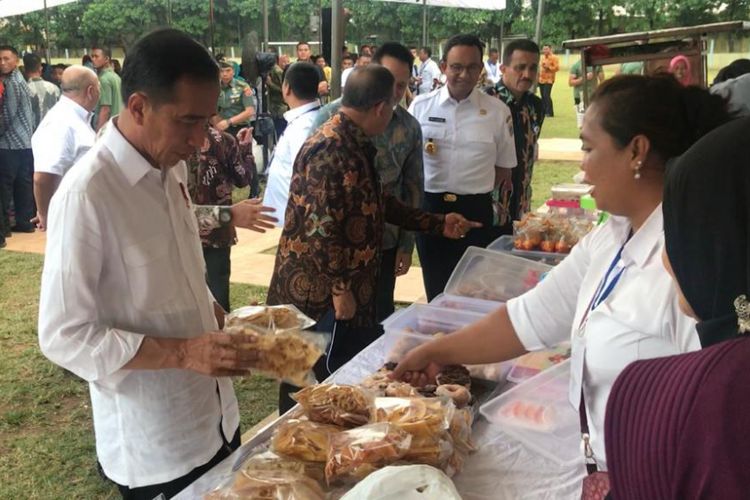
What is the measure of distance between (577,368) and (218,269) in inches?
110

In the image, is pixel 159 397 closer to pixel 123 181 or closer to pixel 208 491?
pixel 208 491

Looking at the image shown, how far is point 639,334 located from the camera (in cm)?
136

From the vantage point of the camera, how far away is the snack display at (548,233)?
3.20m

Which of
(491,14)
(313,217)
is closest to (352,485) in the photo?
(313,217)

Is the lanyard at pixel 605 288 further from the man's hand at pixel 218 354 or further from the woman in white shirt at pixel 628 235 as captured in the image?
the man's hand at pixel 218 354

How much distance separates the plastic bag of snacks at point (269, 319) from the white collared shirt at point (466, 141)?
7.57 feet

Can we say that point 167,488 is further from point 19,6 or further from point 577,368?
point 19,6

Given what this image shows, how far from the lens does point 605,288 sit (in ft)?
4.91

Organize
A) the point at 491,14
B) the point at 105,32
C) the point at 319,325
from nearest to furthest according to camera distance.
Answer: the point at 319,325
the point at 105,32
the point at 491,14

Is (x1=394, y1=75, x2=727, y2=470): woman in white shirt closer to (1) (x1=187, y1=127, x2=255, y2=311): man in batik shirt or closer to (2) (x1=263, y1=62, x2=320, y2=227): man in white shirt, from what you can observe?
(1) (x1=187, y1=127, x2=255, y2=311): man in batik shirt

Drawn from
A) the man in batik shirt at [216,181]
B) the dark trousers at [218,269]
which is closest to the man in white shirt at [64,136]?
the man in batik shirt at [216,181]

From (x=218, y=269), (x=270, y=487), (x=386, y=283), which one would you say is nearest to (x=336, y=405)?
(x=270, y=487)

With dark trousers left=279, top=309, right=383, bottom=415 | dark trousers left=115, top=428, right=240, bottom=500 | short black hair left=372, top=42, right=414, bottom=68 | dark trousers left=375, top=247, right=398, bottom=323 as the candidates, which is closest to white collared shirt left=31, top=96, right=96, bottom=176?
short black hair left=372, top=42, right=414, bottom=68

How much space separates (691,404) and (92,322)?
1177mm
